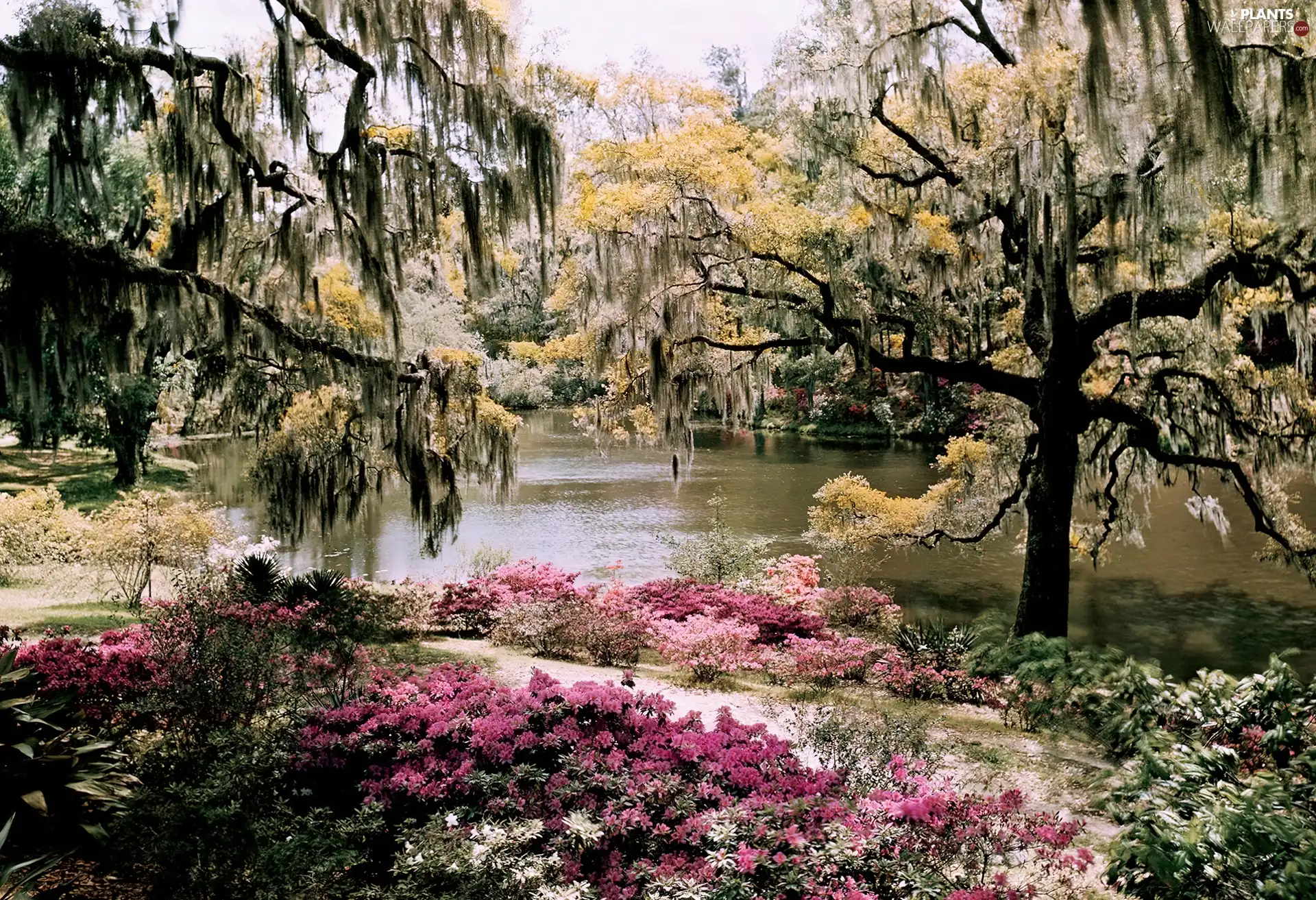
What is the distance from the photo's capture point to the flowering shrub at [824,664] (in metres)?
8.66

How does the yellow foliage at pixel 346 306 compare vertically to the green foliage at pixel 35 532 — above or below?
above

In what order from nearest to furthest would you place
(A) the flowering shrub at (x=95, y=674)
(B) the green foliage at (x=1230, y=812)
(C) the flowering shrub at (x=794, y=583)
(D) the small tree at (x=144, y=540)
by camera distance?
(B) the green foliage at (x=1230, y=812)
(A) the flowering shrub at (x=95, y=674)
(D) the small tree at (x=144, y=540)
(C) the flowering shrub at (x=794, y=583)

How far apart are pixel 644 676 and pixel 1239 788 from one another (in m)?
5.56

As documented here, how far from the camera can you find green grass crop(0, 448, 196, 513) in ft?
67.9

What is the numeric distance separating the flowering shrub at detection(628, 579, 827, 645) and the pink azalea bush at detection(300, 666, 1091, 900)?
5317 millimetres

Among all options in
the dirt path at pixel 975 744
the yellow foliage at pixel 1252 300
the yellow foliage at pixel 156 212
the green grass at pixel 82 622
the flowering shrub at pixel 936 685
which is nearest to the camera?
the dirt path at pixel 975 744

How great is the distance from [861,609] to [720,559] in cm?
321

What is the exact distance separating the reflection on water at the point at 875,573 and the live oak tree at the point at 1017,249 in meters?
1.80

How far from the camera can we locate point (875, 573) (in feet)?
54.1

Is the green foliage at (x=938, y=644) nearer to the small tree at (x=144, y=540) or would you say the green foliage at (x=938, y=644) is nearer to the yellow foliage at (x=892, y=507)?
the yellow foliage at (x=892, y=507)

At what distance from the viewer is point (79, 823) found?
13.8 ft

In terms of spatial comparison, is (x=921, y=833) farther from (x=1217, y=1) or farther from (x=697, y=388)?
(x=697, y=388)

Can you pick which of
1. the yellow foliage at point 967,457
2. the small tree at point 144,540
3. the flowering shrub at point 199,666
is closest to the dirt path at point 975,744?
the flowering shrub at point 199,666

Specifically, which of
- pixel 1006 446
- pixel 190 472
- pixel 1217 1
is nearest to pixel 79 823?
pixel 1217 1
